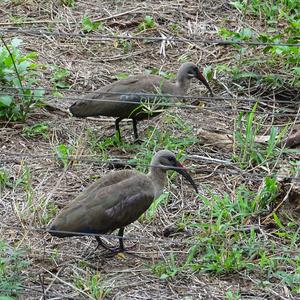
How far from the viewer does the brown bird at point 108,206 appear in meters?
6.08

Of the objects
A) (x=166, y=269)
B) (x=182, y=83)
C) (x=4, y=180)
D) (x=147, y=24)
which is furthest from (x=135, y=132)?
(x=147, y=24)

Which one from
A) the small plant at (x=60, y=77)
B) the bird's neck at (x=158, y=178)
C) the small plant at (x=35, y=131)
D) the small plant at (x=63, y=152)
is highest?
the bird's neck at (x=158, y=178)

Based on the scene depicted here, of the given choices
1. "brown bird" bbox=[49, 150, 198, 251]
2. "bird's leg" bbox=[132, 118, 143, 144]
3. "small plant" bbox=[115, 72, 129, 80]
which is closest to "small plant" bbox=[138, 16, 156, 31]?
"small plant" bbox=[115, 72, 129, 80]

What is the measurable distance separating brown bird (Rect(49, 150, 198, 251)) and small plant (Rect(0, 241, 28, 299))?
0.30 meters

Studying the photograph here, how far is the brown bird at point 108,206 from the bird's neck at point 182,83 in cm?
215

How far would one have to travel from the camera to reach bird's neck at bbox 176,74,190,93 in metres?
8.60

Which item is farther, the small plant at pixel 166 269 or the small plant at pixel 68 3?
the small plant at pixel 68 3

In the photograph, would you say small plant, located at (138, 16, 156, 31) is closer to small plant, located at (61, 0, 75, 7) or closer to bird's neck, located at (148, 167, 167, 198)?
small plant, located at (61, 0, 75, 7)

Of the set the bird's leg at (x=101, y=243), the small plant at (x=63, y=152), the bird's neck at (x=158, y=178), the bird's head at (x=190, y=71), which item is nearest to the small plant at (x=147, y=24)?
the bird's head at (x=190, y=71)

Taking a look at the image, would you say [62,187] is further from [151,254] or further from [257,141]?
[257,141]

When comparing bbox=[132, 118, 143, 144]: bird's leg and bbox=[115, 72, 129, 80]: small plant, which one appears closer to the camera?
bbox=[132, 118, 143, 144]: bird's leg

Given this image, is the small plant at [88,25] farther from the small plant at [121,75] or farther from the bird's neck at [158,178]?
the bird's neck at [158,178]

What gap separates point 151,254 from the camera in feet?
21.2

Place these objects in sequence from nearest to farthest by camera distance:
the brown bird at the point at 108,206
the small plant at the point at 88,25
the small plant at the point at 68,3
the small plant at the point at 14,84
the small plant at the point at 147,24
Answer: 1. the brown bird at the point at 108,206
2. the small plant at the point at 14,84
3. the small plant at the point at 88,25
4. the small plant at the point at 147,24
5. the small plant at the point at 68,3
